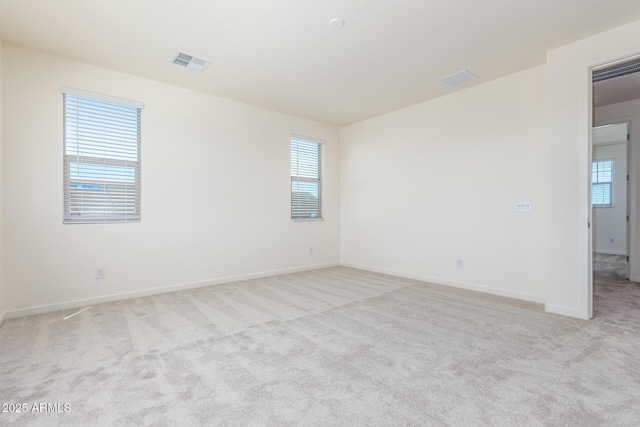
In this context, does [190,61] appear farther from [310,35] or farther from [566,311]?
[566,311]

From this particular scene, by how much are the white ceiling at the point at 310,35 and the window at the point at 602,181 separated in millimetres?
6245

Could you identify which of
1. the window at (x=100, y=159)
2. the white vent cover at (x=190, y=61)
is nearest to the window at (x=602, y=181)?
the white vent cover at (x=190, y=61)

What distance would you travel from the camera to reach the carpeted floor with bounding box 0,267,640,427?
1606 mm

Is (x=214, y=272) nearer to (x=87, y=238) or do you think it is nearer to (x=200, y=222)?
(x=200, y=222)

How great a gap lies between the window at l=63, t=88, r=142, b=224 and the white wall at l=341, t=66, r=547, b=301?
3730 millimetres

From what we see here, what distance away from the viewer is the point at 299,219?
5.60 metres

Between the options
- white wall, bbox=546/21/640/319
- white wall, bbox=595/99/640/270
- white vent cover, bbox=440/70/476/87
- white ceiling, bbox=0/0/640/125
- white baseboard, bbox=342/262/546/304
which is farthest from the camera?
white wall, bbox=595/99/640/270

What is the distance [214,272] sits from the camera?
452 cm

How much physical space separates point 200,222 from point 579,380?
428cm

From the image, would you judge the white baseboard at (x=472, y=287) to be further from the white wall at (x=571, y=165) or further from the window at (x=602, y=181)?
the window at (x=602, y=181)

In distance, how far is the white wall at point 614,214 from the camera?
7.30m

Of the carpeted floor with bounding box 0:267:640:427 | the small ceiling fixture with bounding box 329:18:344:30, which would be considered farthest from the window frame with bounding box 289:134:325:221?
the small ceiling fixture with bounding box 329:18:344:30

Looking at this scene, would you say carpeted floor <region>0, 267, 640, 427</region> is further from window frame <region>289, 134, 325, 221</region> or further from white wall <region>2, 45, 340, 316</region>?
window frame <region>289, 134, 325, 221</region>

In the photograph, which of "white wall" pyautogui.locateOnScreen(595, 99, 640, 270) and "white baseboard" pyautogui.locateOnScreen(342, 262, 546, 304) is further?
"white wall" pyautogui.locateOnScreen(595, 99, 640, 270)
